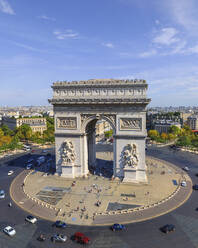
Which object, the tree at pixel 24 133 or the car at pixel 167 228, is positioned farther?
the tree at pixel 24 133

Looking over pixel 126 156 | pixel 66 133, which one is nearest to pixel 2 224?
pixel 66 133

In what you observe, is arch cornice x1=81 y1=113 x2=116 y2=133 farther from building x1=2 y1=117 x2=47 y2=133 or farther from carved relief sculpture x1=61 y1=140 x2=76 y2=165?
building x1=2 y1=117 x2=47 y2=133

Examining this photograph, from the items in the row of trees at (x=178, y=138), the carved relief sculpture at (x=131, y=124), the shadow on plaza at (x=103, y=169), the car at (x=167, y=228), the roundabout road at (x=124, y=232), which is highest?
the carved relief sculpture at (x=131, y=124)

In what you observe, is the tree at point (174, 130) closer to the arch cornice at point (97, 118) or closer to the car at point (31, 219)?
the arch cornice at point (97, 118)

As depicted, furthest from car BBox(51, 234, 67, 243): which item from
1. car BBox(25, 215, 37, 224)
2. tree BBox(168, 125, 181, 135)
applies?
tree BBox(168, 125, 181, 135)

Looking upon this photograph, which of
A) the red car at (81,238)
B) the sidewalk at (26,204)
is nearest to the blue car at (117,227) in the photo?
the red car at (81,238)

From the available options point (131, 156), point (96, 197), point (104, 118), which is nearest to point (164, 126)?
point (131, 156)
